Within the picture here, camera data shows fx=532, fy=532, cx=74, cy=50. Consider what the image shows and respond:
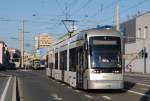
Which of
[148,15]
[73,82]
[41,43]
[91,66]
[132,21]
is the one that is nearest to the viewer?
[91,66]

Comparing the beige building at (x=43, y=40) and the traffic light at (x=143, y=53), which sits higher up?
the beige building at (x=43, y=40)

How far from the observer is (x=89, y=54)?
2677cm

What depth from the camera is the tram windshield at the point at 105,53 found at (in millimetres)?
26716

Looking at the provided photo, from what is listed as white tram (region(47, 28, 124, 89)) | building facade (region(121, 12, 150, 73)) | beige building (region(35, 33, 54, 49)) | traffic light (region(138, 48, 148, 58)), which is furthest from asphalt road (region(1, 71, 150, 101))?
beige building (region(35, 33, 54, 49))

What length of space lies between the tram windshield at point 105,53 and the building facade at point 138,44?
57069 millimetres

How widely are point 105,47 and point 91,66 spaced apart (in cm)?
122

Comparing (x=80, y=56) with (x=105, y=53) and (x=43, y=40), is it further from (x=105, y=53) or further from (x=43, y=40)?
(x=43, y=40)

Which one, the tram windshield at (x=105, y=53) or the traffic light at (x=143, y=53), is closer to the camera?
the tram windshield at (x=105, y=53)

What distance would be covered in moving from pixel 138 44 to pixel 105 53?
67.2 m

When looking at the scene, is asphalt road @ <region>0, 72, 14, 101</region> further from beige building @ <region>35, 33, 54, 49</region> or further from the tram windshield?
beige building @ <region>35, 33, 54, 49</region>

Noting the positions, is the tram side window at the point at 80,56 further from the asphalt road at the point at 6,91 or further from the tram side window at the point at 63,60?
the tram side window at the point at 63,60

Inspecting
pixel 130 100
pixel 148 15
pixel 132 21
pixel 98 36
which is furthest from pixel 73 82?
pixel 132 21

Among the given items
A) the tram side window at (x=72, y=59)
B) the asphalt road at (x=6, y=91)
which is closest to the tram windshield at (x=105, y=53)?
the tram side window at (x=72, y=59)

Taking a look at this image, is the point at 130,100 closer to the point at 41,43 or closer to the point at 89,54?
the point at 89,54
